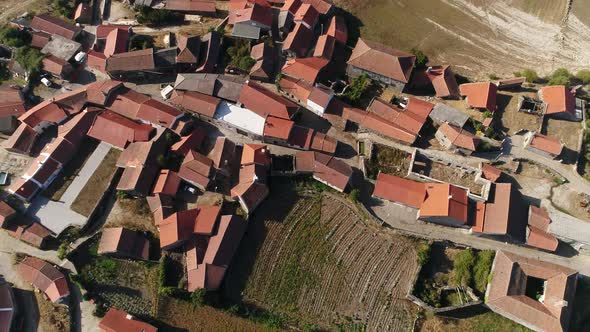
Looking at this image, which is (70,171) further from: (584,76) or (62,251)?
(584,76)

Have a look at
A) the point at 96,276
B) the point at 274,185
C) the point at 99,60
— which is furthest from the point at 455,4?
the point at 96,276

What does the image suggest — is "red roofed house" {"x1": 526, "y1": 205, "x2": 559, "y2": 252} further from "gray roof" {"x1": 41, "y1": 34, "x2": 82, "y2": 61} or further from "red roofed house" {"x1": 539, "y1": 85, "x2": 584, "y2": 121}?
"gray roof" {"x1": 41, "y1": 34, "x2": 82, "y2": 61}

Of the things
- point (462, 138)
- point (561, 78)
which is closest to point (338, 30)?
point (462, 138)

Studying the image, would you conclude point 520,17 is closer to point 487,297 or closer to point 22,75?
point 487,297

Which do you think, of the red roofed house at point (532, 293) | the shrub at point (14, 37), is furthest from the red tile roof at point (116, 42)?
the red roofed house at point (532, 293)

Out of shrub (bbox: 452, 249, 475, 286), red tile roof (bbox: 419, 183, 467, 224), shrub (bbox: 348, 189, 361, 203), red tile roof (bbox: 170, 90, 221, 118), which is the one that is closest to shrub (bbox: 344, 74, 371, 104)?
shrub (bbox: 348, 189, 361, 203)

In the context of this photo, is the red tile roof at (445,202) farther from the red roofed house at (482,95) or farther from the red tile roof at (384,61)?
the red tile roof at (384,61)
